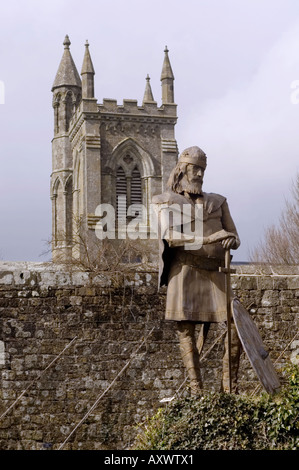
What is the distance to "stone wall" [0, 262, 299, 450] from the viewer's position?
9.26 meters

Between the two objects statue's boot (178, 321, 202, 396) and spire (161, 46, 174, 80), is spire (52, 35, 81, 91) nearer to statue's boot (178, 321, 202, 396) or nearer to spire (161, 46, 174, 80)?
spire (161, 46, 174, 80)

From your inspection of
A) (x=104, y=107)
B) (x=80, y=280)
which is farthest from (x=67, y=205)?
(x=80, y=280)

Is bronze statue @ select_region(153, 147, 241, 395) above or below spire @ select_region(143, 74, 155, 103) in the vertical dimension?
below

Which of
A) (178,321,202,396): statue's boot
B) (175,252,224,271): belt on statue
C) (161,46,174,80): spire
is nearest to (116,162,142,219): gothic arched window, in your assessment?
(161,46,174,80): spire

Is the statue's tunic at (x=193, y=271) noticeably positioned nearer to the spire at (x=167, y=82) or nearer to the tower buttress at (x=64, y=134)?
the spire at (x=167, y=82)

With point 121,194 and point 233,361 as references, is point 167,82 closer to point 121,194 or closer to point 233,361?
point 121,194

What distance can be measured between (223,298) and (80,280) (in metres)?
2.90

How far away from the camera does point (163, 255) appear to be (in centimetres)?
707

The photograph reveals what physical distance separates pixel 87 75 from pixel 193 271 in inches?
2034

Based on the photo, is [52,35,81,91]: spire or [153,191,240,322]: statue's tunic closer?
[153,191,240,322]: statue's tunic

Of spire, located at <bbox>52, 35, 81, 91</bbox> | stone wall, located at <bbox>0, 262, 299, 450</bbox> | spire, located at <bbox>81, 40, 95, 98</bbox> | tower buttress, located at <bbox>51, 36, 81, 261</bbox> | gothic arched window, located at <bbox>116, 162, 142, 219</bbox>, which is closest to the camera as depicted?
stone wall, located at <bbox>0, 262, 299, 450</bbox>

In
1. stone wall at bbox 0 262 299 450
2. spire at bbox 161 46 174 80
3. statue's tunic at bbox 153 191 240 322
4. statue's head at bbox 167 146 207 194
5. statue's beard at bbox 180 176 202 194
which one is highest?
spire at bbox 161 46 174 80

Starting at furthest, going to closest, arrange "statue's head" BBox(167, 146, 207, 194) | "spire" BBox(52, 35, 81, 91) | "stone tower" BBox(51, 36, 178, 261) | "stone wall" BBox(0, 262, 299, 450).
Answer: "spire" BBox(52, 35, 81, 91) → "stone tower" BBox(51, 36, 178, 261) → "stone wall" BBox(0, 262, 299, 450) → "statue's head" BBox(167, 146, 207, 194)

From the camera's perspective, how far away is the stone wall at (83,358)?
926 cm
